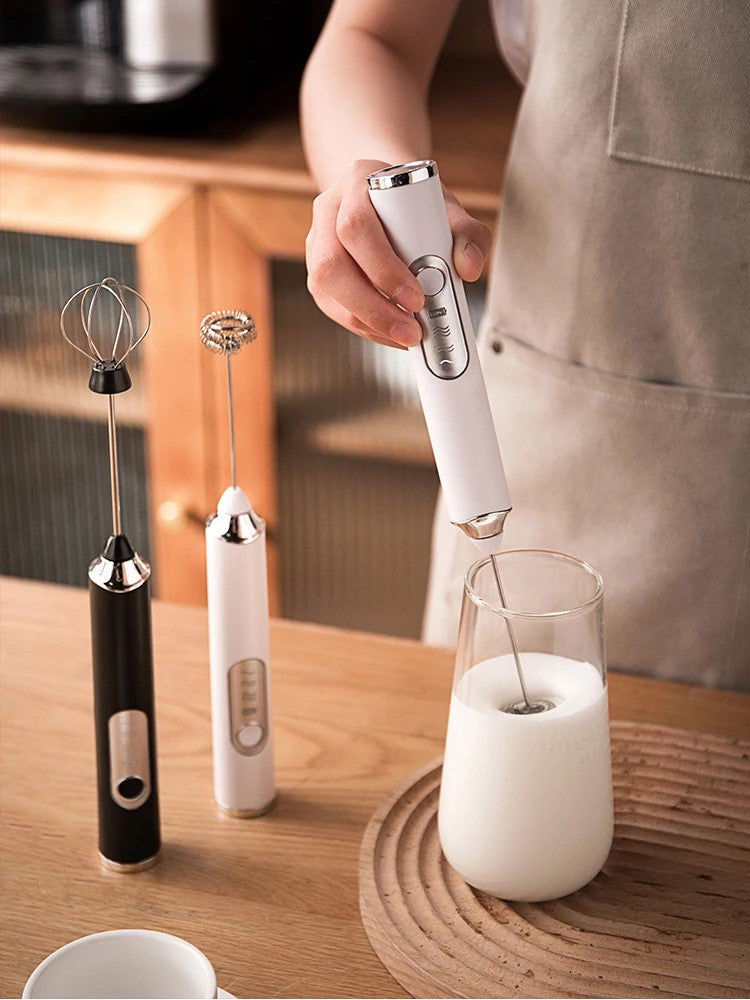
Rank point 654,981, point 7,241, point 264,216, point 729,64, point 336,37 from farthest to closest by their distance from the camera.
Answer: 1. point 7,241
2. point 264,216
3. point 336,37
4. point 729,64
5. point 654,981

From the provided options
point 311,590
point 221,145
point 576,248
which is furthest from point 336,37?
point 311,590

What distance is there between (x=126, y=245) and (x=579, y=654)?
122 centimetres

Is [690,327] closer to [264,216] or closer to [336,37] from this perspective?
[336,37]

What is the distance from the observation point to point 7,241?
181 centimetres

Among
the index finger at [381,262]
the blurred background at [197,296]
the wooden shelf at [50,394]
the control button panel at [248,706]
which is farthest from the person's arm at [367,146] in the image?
the wooden shelf at [50,394]

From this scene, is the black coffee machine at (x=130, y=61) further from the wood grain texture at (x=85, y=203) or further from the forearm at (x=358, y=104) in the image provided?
the forearm at (x=358, y=104)

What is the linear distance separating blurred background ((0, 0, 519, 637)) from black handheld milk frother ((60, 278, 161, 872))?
0.95 metres

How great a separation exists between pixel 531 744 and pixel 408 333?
22 centimetres

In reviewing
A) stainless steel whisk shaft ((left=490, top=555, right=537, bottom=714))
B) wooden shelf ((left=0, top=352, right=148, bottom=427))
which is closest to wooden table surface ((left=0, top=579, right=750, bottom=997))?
stainless steel whisk shaft ((left=490, top=555, right=537, bottom=714))

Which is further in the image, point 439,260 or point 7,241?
point 7,241

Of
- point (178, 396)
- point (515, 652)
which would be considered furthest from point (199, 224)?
point (515, 652)

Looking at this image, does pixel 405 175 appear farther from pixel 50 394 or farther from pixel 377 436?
pixel 50 394

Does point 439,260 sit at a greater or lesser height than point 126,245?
greater

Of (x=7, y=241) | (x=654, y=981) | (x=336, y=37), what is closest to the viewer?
(x=654, y=981)
